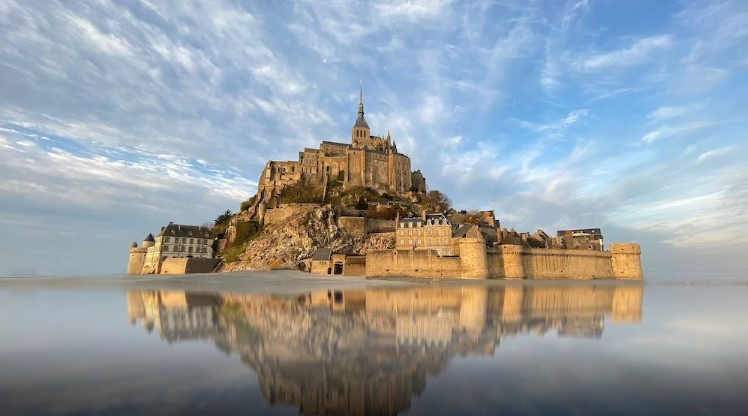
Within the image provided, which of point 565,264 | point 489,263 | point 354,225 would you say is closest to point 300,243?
point 354,225

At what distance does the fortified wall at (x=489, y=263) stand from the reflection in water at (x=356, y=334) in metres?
19.6

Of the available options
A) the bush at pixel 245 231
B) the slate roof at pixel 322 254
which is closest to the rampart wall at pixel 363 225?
the slate roof at pixel 322 254

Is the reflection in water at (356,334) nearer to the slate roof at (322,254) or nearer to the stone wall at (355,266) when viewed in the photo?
the stone wall at (355,266)

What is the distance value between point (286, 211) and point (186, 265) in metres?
13.5

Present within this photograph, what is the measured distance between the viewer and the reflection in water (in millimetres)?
6328

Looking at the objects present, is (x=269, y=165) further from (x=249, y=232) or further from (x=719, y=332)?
(x=719, y=332)

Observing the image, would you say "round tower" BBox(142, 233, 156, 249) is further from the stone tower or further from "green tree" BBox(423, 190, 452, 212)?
"green tree" BBox(423, 190, 452, 212)

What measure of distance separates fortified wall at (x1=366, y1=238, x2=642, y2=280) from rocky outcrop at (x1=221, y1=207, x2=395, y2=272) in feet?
31.0

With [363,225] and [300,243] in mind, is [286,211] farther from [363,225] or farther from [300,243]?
[363,225]

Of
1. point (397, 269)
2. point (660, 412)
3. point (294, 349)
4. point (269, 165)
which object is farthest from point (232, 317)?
point (269, 165)

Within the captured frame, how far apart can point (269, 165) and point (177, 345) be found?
60.4 m

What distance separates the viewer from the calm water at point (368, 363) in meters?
5.77

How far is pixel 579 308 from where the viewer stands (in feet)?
55.1

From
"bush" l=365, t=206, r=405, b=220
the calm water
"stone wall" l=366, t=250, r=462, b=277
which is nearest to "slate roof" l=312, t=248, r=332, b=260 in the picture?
"stone wall" l=366, t=250, r=462, b=277
